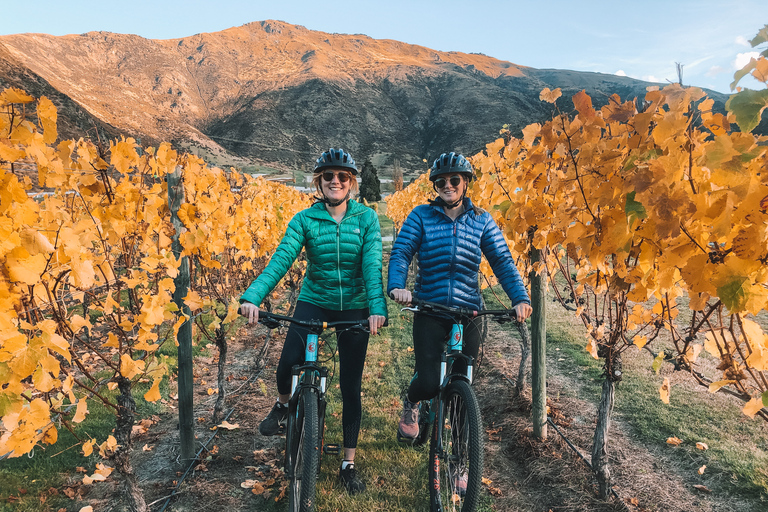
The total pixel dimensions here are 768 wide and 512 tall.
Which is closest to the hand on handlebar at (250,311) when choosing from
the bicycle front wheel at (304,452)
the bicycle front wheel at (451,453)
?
the bicycle front wheel at (304,452)

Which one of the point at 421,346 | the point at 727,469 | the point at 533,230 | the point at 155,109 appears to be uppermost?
the point at 155,109

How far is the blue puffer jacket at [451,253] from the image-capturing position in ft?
8.32

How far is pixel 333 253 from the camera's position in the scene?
2.42 meters

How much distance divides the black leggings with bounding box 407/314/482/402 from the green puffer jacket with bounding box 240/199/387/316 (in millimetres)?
402

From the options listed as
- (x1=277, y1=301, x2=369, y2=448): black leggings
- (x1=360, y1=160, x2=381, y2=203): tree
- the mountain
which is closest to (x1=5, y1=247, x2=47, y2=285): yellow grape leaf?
(x1=277, y1=301, x2=369, y2=448): black leggings

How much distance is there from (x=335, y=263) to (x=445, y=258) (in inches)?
27.5

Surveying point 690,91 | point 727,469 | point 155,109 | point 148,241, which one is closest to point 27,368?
point 148,241

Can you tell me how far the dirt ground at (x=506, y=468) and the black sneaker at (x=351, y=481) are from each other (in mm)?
472

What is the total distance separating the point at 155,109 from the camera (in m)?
82.6

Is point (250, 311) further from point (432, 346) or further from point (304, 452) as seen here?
point (432, 346)

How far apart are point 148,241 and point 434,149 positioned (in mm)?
72212

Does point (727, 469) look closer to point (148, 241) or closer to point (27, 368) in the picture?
point (27, 368)

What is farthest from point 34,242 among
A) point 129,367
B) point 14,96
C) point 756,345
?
point 756,345

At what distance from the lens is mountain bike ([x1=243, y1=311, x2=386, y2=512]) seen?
6.43 ft
